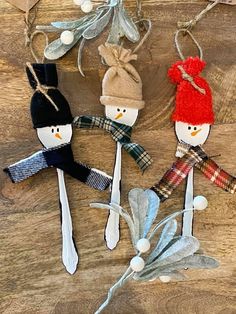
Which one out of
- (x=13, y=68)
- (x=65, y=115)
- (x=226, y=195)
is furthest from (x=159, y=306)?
(x=13, y=68)

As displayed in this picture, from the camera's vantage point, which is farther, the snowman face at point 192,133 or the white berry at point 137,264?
the snowman face at point 192,133

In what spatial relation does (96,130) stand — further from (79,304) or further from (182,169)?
(79,304)

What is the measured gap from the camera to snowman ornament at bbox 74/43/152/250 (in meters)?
0.87

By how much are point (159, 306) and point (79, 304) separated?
112mm

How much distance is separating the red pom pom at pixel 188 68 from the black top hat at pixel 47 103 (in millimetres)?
163

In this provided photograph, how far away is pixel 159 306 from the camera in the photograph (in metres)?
0.85

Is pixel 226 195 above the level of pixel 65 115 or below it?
below

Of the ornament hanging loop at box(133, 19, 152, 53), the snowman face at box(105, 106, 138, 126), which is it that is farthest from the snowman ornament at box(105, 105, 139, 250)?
the ornament hanging loop at box(133, 19, 152, 53)

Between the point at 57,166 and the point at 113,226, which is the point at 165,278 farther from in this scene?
the point at 57,166

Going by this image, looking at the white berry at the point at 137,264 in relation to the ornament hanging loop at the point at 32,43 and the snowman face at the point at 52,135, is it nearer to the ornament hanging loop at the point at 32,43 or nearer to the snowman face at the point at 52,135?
the snowman face at the point at 52,135

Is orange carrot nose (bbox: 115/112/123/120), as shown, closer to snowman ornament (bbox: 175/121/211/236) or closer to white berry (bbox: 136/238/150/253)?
snowman ornament (bbox: 175/121/211/236)

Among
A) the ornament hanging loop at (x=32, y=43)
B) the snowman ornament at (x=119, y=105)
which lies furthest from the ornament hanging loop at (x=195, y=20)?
the ornament hanging loop at (x=32, y=43)

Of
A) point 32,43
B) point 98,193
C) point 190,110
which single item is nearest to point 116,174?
point 98,193

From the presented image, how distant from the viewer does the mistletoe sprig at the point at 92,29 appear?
0.90 metres
